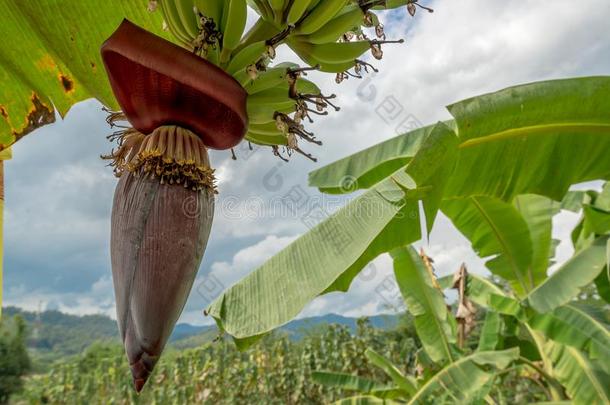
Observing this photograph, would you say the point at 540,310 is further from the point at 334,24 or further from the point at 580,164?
the point at 334,24

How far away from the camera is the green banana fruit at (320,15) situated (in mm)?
623

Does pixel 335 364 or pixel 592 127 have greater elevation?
pixel 592 127

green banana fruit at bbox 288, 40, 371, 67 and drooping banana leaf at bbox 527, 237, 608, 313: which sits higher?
green banana fruit at bbox 288, 40, 371, 67

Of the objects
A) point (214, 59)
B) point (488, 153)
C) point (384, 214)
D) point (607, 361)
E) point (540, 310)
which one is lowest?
point (607, 361)

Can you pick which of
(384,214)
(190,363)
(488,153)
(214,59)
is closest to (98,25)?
(214,59)

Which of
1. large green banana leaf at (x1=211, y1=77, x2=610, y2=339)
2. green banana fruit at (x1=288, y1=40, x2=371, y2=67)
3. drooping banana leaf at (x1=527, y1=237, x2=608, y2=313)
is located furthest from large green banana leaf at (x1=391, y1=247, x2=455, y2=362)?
green banana fruit at (x1=288, y1=40, x2=371, y2=67)

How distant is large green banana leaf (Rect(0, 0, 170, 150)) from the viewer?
27.2 inches

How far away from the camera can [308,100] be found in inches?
23.6

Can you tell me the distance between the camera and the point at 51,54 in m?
0.80

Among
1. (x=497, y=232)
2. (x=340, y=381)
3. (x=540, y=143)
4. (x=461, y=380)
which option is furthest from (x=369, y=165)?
(x=340, y=381)

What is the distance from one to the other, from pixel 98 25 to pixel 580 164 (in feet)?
5.03

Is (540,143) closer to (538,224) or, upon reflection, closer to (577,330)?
(577,330)

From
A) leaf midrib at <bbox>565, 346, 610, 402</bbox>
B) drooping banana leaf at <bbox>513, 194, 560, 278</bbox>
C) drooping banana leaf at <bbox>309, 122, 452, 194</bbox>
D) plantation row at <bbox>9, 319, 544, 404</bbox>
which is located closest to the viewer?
drooping banana leaf at <bbox>309, 122, 452, 194</bbox>

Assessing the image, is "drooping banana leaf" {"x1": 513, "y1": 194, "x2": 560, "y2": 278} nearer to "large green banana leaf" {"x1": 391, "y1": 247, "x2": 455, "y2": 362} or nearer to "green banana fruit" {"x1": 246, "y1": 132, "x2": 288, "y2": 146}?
"large green banana leaf" {"x1": 391, "y1": 247, "x2": 455, "y2": 362}
